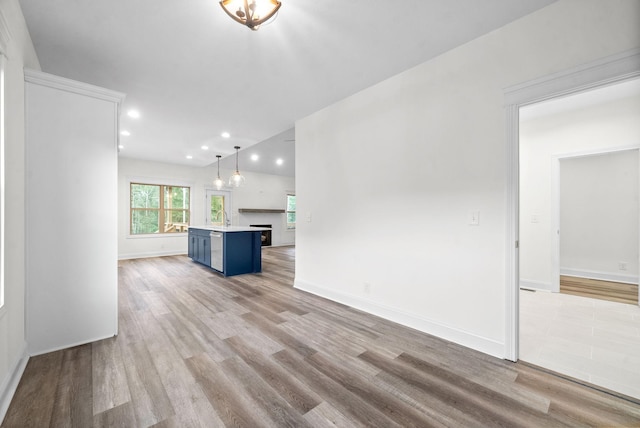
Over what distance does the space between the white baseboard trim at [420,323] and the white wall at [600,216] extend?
4.22m

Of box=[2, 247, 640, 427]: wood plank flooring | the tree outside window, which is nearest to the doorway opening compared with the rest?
box=[2, 247, 640, 427]: wood plank flooring

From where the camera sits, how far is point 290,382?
1.84m

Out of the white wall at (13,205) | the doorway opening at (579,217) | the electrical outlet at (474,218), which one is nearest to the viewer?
the white wall at (13,205)

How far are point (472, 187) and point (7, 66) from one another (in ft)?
11.3

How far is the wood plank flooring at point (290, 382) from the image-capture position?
1518 mm

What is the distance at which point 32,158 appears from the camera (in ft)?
7.05

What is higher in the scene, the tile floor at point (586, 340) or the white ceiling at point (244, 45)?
the white ceiling at point (244, 45)

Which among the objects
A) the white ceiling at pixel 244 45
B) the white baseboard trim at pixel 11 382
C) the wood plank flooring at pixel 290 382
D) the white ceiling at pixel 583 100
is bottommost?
the wood plank flooring at pixel 290 382

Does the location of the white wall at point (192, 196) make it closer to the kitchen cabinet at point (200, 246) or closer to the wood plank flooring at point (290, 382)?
the kitchen cabinet at point (200, 246)

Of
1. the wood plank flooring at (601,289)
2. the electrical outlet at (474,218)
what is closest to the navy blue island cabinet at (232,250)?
the electrical outlet at (474,218)

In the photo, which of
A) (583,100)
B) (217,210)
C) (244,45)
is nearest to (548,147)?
(583,100)

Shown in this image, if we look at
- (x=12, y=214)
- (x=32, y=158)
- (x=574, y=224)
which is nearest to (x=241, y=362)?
(x=12, y=214)

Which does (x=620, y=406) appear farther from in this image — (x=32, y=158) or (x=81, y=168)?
(x=32, y=158)

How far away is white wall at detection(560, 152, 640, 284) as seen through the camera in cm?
438
